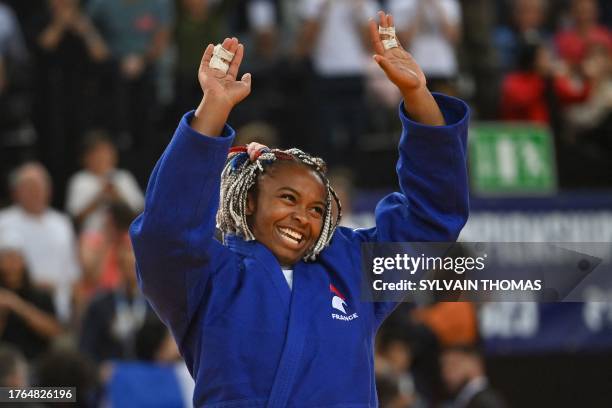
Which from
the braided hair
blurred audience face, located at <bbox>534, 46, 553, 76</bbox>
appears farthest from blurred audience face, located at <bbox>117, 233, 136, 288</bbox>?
blurred audience face, located at <bbox>534, 46, 553, 76</bbox>

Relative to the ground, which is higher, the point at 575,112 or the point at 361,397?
the point at 361,397

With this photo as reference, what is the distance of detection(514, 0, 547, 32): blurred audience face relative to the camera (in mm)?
11249

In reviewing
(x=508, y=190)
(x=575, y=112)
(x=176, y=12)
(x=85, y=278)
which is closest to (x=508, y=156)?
(x=508, y=190)

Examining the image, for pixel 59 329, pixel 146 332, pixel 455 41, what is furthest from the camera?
pixel 455 41

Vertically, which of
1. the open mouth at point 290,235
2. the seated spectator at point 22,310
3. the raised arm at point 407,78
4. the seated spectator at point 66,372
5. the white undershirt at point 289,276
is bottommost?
the seated spectator at point 22,310

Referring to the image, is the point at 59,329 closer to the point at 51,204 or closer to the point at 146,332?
the point at 146,332

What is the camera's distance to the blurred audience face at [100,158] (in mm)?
8742

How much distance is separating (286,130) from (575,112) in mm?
2536

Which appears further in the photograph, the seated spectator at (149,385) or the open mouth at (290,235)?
the seated spectator at (149,385)

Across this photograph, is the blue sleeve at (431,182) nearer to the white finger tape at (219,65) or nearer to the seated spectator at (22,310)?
the white finger tape at (219,65)

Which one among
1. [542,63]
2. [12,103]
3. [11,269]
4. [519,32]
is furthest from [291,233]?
[519,32]

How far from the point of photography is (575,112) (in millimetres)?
10469

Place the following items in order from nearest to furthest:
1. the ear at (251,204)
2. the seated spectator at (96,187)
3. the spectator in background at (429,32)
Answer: the ear at (251,204) → the seated spectator at (96,187) → the spectator in background at (429,32)

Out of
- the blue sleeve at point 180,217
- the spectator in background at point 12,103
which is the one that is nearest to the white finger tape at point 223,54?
the blue sleeve at point 180,217
